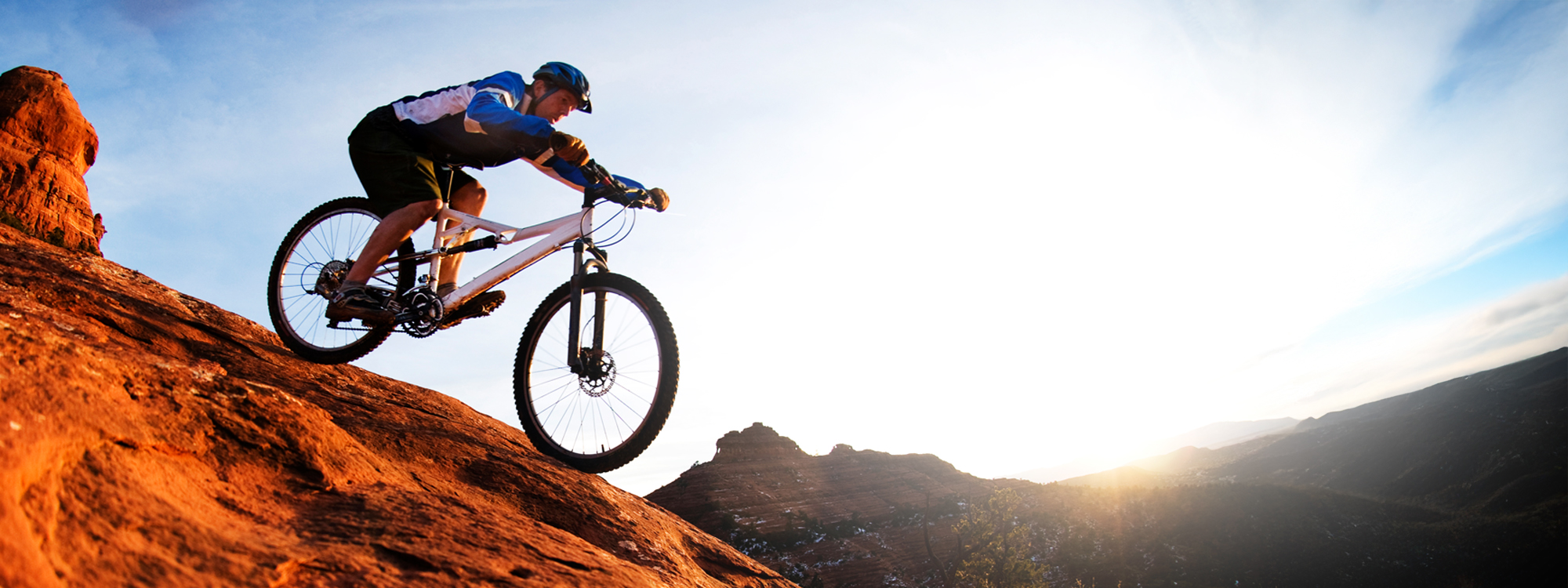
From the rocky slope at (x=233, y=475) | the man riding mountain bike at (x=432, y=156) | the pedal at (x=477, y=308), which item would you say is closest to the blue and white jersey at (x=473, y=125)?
the man riding mountain bike at (x=432, y=156)

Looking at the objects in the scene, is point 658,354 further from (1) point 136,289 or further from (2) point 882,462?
(2) point 882,462

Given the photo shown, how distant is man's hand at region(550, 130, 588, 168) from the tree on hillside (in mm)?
47483

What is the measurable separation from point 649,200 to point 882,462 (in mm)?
94182

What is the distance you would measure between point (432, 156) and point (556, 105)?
3.88 ft

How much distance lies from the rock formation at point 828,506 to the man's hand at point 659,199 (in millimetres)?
56004

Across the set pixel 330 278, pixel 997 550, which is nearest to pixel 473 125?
pixel 330 278

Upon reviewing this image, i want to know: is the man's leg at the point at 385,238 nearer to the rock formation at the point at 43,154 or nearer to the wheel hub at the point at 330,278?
the wheel hub at the point at 330,278

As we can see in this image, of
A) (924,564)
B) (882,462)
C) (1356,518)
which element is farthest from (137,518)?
(1356,518)

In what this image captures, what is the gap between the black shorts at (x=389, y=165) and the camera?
16.4ft

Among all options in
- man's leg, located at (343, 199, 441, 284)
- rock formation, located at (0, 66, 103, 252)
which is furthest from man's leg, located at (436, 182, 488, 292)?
rock formation, located at (0, 66, 103, 252)

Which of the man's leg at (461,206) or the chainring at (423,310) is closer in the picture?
the chainring at (423,310)

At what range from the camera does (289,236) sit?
5820 millimetres

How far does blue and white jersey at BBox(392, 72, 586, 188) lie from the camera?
461cm

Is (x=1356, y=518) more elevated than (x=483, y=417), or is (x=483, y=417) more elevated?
(x=483, y=417)
